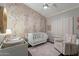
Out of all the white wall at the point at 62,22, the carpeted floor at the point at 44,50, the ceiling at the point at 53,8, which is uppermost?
the ceiling at the point at 53,8

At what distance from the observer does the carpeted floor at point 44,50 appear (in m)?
1.40

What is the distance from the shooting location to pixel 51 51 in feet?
4.64

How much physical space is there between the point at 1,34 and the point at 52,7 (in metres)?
0.86

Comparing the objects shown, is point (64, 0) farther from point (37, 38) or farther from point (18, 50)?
point (18, 50)

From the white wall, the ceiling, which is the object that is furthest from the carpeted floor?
the ceiling

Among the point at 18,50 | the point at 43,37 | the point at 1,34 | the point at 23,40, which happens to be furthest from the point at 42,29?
the point at 1,34

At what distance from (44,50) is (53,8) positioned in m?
0.66

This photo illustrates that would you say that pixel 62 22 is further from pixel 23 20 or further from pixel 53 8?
pixel 23 20

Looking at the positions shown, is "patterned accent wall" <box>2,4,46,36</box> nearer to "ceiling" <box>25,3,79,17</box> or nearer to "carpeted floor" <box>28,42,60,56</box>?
"ceiling" <box>25,3,79,17</box>

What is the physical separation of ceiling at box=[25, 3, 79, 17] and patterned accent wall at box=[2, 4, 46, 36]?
2.5 inches

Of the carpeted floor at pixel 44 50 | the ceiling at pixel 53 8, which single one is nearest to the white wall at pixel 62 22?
the ceiling at pixel 53 8

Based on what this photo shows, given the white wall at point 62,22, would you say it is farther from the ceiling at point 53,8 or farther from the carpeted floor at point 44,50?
the carpeted floor at point 44,50

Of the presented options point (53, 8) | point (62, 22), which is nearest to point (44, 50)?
point (62, 22)

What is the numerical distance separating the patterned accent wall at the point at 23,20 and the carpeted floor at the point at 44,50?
9.7 inches
